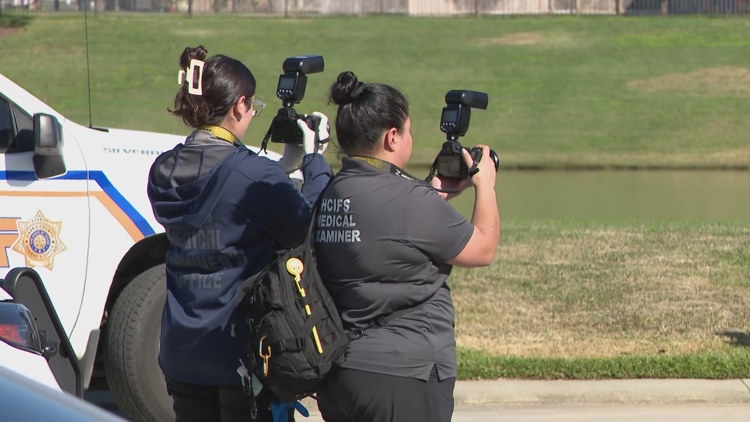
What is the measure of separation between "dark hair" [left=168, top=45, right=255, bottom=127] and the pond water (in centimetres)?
1065

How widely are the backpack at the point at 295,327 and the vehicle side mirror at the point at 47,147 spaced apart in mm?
2467

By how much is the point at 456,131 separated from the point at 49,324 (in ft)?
5.87

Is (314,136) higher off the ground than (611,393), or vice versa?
(314,136)

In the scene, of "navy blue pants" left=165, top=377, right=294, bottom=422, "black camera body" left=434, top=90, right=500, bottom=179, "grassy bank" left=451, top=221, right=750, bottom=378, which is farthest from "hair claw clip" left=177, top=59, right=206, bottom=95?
"grassy bank" left=451, top=221, right=750, bottom=378

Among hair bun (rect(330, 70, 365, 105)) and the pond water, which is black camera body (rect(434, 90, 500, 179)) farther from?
the pond water

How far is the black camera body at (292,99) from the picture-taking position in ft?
13.8

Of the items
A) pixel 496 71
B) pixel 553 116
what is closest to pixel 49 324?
pixel 553 116

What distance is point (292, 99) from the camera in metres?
4.33

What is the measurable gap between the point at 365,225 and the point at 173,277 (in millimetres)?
745

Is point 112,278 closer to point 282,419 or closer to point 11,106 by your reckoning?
point 11,106

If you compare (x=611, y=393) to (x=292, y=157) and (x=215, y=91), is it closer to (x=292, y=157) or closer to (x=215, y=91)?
(x=292, y=157)

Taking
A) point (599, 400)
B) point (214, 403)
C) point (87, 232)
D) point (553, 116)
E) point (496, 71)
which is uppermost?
point (87, 232)

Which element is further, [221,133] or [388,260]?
[221,133]

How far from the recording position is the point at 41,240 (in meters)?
5.85
